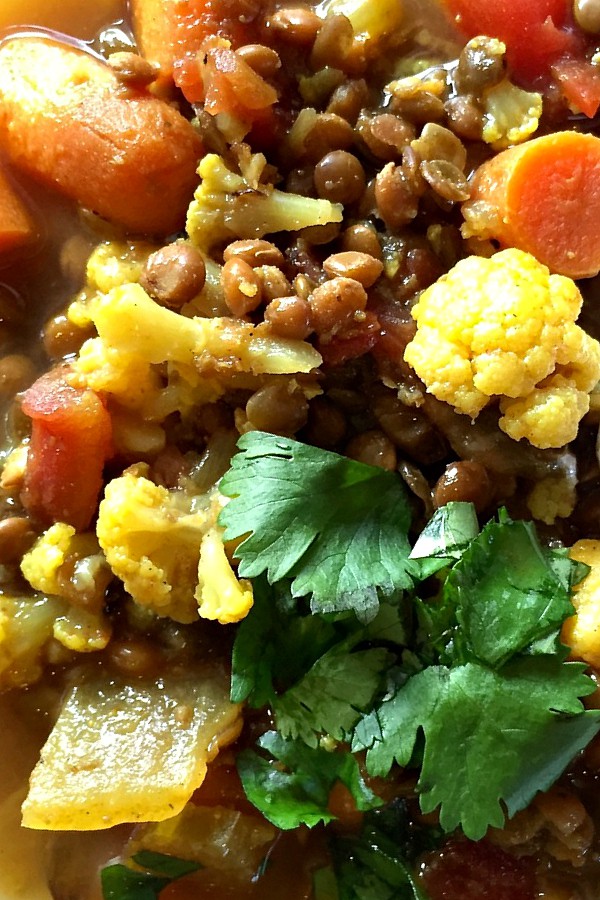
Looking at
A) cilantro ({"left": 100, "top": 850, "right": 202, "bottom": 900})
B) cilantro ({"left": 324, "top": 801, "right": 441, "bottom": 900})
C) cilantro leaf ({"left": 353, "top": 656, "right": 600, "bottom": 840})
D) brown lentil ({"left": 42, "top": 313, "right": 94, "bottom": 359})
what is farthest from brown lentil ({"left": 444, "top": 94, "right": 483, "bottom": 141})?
cilantro ({"left": 100, "top": 850, "right": 202, "bottom": 900})

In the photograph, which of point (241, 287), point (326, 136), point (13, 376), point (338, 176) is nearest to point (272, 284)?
point (241, 287)

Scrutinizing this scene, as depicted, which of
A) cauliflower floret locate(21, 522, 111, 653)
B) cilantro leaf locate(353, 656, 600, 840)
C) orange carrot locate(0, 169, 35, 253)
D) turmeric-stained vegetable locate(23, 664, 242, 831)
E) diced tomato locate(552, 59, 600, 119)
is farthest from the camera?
orange carrot locate(0, 169, 35, 253)

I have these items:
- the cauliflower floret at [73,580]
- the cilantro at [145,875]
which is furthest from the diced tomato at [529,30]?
the cilantro at [145,875]

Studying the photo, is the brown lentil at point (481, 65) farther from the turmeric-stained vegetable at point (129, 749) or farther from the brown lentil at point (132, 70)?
the turmeric-stained vegetable at point (129, 749)

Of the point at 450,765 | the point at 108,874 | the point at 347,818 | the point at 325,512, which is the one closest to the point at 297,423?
the point at 325,512

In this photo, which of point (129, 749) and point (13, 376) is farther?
point (13, 376)

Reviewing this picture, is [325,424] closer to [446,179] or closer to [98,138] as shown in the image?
[446,179]

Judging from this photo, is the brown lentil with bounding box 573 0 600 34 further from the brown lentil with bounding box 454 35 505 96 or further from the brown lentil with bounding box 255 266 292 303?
the brown lentil with bounding box 255 266 292 303
